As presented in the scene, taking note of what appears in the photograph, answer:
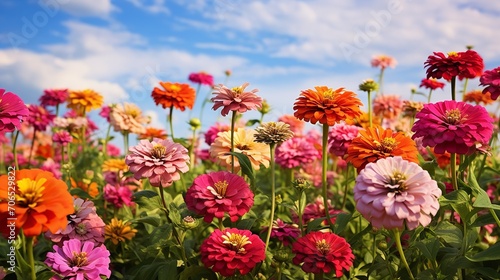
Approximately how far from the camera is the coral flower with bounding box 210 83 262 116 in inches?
82.5

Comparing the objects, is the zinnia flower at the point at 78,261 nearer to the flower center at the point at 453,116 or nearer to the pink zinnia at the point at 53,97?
the flower center at the point at 453,116

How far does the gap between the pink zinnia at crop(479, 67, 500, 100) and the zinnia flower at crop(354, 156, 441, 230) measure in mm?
864

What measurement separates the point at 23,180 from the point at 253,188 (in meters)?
0.98

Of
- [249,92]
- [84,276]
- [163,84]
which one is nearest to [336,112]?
[249,92]

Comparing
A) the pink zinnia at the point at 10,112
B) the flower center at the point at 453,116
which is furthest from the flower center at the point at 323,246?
the pink zinnia at the point at 10,112

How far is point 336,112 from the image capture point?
1951mm

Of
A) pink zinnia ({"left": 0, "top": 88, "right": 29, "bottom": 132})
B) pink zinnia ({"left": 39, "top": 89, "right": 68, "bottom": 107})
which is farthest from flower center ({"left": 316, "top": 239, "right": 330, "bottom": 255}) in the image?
pink zinnia ({"left": 39, "top": 89, "right": 68, "bottom": 107})

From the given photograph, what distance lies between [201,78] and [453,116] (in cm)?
274

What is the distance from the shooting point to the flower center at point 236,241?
1.75m

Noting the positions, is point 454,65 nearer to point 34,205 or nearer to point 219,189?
point 219,189

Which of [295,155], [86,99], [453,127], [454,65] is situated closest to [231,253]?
[453,127]

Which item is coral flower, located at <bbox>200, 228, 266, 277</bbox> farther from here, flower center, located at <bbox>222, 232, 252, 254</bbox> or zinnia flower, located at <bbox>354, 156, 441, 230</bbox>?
zinnia flower, located at <bbox>354, 156, 441, 230</bbox>

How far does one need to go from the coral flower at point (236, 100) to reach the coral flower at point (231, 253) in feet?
1.76

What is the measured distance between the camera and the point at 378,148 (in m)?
1.84
